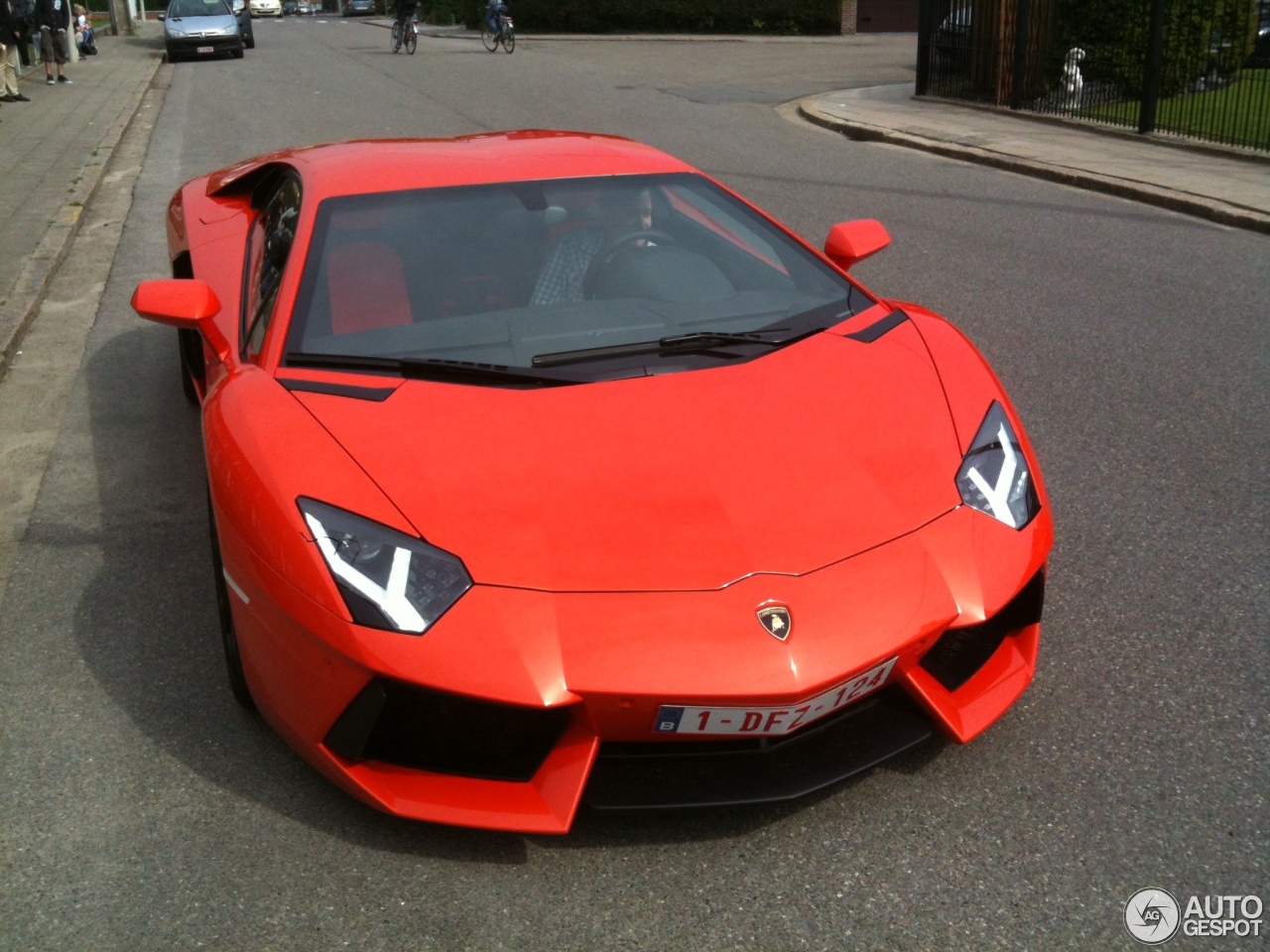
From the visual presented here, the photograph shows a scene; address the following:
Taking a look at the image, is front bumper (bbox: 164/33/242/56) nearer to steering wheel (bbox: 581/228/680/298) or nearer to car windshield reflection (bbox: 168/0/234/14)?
car windshield reflection (bbox: 168/0/234/14)

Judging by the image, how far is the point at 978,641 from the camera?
2.79 m

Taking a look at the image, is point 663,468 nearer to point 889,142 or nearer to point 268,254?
point 268,254

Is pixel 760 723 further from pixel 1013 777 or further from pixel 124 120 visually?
pixel 124 120

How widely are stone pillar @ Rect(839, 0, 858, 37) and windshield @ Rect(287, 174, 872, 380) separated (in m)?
33.2

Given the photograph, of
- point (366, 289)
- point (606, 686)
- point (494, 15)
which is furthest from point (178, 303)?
point (494, 15)

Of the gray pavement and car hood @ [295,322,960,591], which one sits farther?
the gray pavement

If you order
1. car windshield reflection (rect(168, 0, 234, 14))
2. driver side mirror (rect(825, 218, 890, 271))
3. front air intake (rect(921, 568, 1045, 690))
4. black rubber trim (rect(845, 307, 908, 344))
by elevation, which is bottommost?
front air intake (rect(921, 568, 1045, 690))

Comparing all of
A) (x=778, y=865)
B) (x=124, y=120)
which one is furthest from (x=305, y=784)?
(x=124, y=120)

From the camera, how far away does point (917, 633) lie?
2480 mm

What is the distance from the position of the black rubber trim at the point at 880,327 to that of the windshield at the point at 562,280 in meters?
0.09

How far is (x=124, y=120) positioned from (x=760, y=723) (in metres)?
15.7

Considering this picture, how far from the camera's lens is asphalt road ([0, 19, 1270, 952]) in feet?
7.83

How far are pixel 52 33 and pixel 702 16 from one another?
63.4 feet

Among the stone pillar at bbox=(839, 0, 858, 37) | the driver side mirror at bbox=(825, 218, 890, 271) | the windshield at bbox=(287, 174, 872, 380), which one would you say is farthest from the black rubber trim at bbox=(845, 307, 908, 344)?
the stone pillar at bbox=(839, 0, 858, 37)
